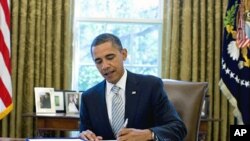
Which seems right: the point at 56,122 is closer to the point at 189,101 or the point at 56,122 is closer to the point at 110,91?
the point at 110,91

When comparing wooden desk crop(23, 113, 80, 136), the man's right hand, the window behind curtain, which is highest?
the window behind curtain

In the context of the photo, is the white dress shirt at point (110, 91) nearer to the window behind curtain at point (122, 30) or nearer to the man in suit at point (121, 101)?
the man in suit at point (121, 101)

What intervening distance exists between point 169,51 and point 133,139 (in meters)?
2.63

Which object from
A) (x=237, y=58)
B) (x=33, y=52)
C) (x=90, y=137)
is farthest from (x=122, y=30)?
(x=90, y=137)

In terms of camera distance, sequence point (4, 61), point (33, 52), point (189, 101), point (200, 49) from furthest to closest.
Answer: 1. point (200, 49)
2. point (33, 52)
3. point (4, 61)
4. point (189, 101)

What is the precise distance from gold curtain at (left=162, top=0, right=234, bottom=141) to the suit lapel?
214 cm

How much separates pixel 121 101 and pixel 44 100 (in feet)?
6.50

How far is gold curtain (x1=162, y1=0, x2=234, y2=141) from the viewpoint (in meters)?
4.37

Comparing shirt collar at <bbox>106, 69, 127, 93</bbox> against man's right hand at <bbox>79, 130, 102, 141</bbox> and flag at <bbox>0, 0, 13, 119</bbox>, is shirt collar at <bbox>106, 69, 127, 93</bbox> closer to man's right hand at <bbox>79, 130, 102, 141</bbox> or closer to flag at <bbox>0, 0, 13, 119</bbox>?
man's right hand at <bbox>79, 130, 102, 141</bbox>

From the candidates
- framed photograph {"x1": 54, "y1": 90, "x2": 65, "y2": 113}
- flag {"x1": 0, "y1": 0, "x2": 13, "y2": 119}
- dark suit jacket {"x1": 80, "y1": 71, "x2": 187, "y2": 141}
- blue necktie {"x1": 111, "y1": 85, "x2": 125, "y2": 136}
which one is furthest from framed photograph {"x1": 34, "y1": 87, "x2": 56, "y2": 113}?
blue necktie {"x1": 111, "y1": 85, "x2": 125, "y2": 136}

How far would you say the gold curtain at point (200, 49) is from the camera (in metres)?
4.37

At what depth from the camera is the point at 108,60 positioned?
86.5 inches

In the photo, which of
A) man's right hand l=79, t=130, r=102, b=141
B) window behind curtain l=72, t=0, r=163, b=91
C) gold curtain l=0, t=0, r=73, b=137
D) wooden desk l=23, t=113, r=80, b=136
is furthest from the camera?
window behind curtain l=72, t=0, r=163, b=91

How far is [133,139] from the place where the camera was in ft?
6.10
